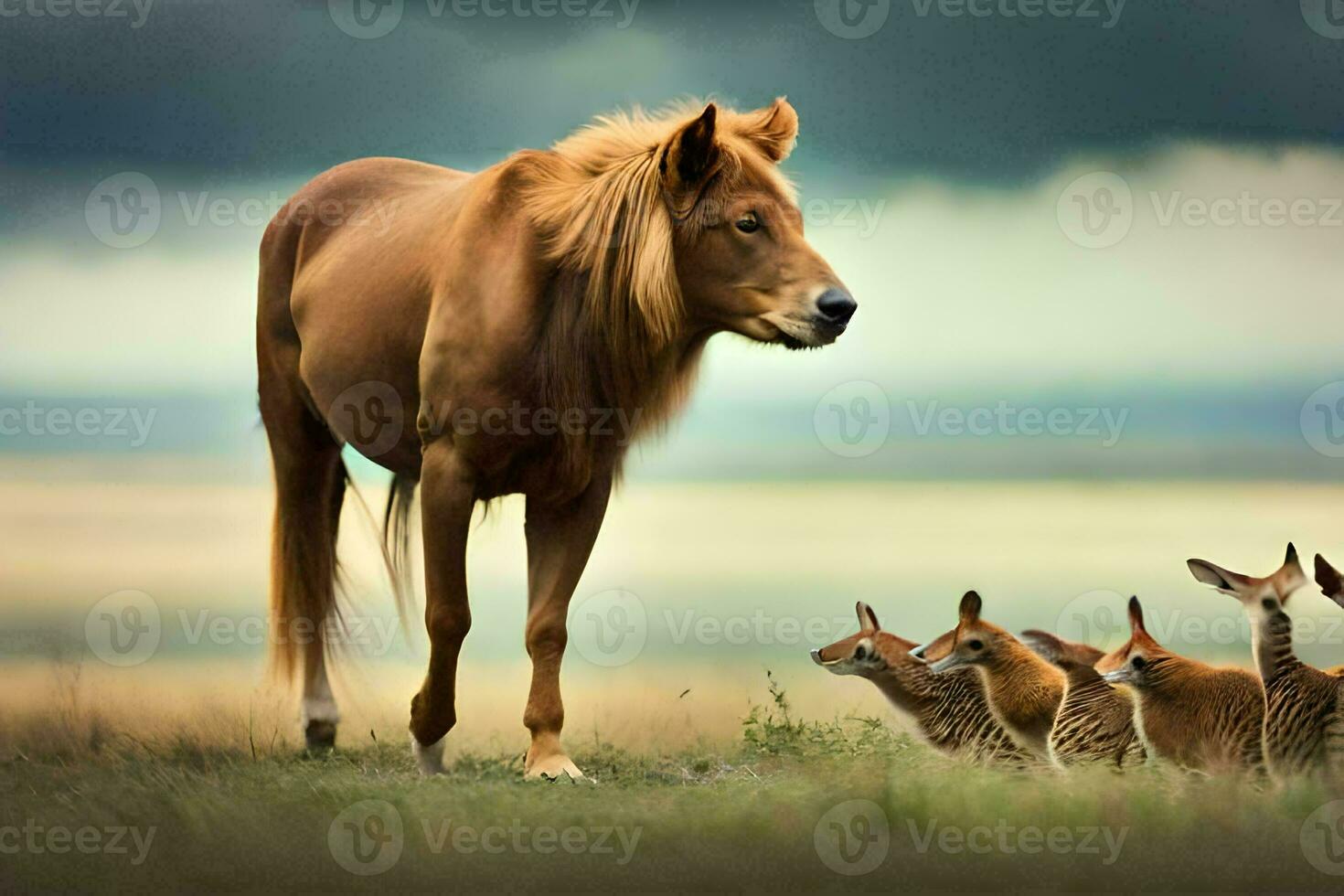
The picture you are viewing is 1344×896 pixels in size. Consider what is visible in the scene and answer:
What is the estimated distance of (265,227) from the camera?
26.2 ft

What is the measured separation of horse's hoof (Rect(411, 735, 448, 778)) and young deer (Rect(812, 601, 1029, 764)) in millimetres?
1443

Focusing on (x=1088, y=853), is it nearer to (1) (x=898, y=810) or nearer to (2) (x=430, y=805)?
(1) (x=898, y=810)

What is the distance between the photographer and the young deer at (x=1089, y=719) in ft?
20.7

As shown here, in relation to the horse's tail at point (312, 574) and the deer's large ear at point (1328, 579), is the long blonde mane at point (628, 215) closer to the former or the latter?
the horse's tail at point (312, 574)

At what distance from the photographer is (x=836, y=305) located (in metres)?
6.23

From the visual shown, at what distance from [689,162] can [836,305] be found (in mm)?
702

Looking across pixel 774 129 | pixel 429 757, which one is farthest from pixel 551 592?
pixel 774 129

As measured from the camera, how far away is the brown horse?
21.0ft

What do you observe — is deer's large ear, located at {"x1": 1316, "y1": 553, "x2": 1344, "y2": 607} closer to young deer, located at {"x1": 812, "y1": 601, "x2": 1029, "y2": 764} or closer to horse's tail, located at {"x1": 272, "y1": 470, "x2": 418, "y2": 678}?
young deer, located at {"x1": 812, "y1": 601, "x2": 1029, "y2": 764}

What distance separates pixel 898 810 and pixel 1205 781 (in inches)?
40.1

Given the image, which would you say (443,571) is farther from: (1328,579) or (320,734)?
(1328,579)

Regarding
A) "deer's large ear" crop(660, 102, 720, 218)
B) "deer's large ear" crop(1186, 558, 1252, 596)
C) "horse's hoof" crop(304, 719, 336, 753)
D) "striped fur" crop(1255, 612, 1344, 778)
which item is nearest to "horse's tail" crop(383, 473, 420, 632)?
"horse's hoof" crop(304, 719, 336, 753)

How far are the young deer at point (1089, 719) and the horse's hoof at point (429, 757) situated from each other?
222 centimetres

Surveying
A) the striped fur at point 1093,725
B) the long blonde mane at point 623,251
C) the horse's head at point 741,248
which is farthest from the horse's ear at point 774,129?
the striped fur at point 1093,725
